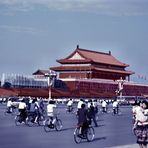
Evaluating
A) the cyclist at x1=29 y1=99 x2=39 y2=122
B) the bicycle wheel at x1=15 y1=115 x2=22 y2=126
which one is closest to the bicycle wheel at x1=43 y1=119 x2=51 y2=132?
the cyclist at x1=29 y1=99 x2=39 y2=122

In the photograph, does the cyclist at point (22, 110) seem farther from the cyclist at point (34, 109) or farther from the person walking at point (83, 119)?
the person walking at point (83, 119)

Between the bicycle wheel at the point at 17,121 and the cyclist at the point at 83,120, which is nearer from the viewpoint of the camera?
the cyclist at the point at 83,120

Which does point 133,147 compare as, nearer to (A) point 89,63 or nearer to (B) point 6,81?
(B) point 6,81

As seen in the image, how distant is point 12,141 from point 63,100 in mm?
44295

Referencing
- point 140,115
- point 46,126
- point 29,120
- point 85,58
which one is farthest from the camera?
point 85,58

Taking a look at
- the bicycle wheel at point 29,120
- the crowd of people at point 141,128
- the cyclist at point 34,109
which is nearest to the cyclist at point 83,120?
the crowd of people at point 141,128

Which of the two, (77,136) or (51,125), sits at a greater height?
(51,125)

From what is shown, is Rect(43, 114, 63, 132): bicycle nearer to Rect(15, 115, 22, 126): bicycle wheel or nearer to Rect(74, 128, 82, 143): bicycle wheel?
Rect(15, 115, 22, 126): bicycle wheel

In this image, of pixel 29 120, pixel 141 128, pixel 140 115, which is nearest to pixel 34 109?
pixel 29 120

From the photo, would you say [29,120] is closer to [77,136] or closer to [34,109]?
[34,109]

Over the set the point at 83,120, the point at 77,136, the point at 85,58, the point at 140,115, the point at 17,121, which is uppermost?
the point at 85,58

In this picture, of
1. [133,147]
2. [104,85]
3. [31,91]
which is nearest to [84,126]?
[133,147]

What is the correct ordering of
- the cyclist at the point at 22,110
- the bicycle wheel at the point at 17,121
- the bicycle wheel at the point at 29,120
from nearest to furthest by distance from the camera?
the cyclist at the point at 22,110, the bicycle wheel at the point at 17,121, the bicycle wheel at the point at 29,120

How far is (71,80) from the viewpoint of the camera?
60812 mm
